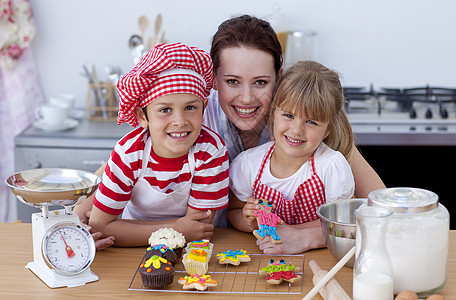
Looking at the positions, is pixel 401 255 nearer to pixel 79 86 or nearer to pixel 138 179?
pixel 138 179

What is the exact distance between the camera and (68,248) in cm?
143

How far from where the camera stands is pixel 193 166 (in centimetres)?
168

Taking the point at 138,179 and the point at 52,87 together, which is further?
the point at 52,87

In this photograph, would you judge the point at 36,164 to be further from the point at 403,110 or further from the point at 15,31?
the point at 403,110

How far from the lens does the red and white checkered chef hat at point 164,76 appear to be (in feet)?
5.03

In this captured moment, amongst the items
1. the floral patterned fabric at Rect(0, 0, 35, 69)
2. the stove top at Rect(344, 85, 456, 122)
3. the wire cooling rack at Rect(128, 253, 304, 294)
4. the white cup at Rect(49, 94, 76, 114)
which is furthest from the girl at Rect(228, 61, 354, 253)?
the floral patterned fabric at Rect(0, 0, 35, 69)

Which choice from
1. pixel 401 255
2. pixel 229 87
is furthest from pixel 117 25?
pixel 401 255

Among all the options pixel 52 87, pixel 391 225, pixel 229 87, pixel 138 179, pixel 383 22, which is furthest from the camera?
pixel 52 87

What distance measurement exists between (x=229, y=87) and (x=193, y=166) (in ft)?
0.93

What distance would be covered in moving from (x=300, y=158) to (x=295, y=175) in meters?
0.05

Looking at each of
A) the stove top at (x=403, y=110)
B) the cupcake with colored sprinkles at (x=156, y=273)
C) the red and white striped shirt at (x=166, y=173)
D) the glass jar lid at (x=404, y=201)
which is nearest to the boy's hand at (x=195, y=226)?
the red and white striped shirt at (x=166, y=173)

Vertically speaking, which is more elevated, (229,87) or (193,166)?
(229,87)

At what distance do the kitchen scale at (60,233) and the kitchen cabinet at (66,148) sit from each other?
4.26 ft

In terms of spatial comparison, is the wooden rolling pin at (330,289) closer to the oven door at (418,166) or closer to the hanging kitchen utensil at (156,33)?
the oven door at (418,166)
